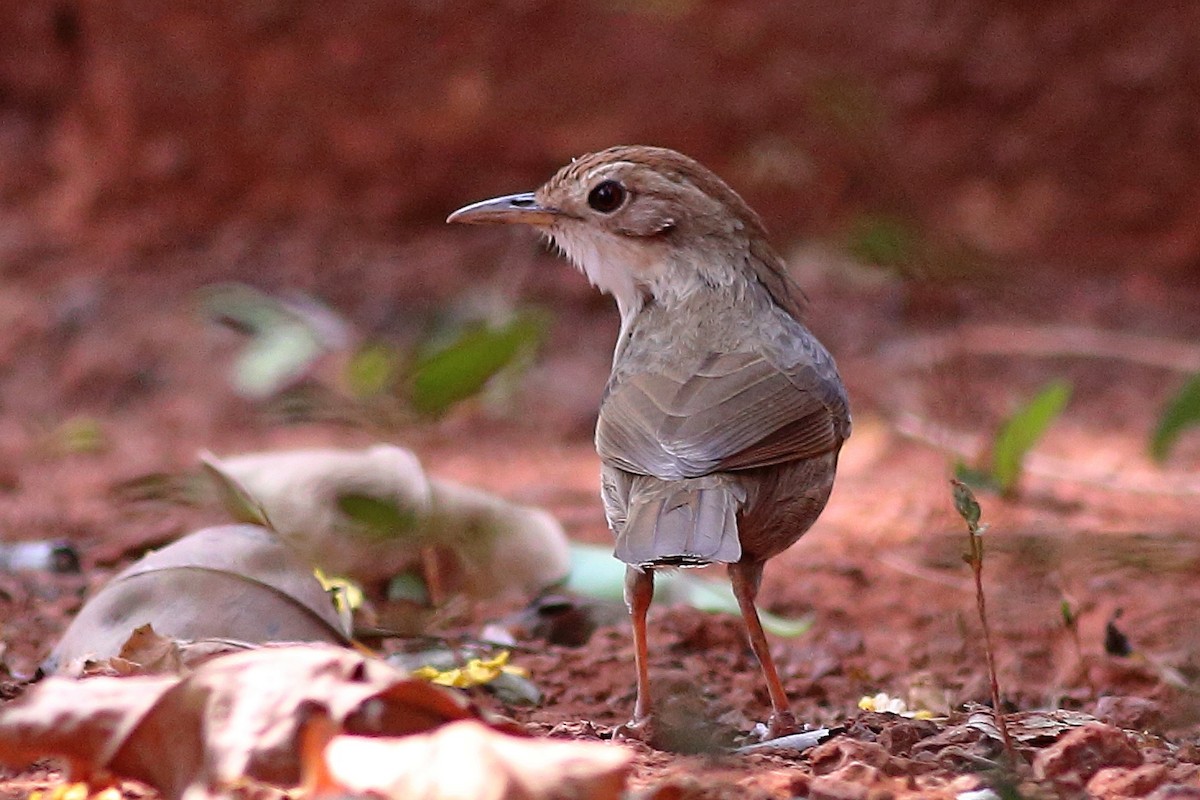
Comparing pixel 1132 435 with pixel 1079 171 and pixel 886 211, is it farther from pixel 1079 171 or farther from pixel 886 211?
pixel 1079 171

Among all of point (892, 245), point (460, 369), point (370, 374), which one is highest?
point (892, 245)

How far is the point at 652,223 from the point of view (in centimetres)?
491

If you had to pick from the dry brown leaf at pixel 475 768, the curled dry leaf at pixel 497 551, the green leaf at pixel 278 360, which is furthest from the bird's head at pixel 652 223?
the green leaf at pixel 278 360

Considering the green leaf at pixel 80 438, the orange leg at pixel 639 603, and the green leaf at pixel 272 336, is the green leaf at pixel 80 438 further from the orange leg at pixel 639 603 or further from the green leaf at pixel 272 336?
the orange leg at pixel 639 603

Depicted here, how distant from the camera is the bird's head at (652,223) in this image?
4.89 m

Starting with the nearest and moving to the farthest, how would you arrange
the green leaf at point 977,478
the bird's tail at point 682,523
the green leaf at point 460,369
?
the bird's tail at point 682,523 → the green leaf at point 977,478 → the green leaf at point 460,369

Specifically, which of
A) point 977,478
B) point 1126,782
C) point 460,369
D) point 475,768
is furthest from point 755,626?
point 460,369

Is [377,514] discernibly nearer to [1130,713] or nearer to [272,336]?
[1130,713]

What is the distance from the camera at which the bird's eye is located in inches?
195

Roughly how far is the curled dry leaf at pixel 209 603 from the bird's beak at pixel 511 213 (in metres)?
1.34

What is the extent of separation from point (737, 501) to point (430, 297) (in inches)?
229

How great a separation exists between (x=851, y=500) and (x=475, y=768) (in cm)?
476

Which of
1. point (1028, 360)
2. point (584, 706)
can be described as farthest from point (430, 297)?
point (584, 706)

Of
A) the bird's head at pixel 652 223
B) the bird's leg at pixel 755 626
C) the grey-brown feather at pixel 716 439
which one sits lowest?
the bird's leg at pixel 755 626
